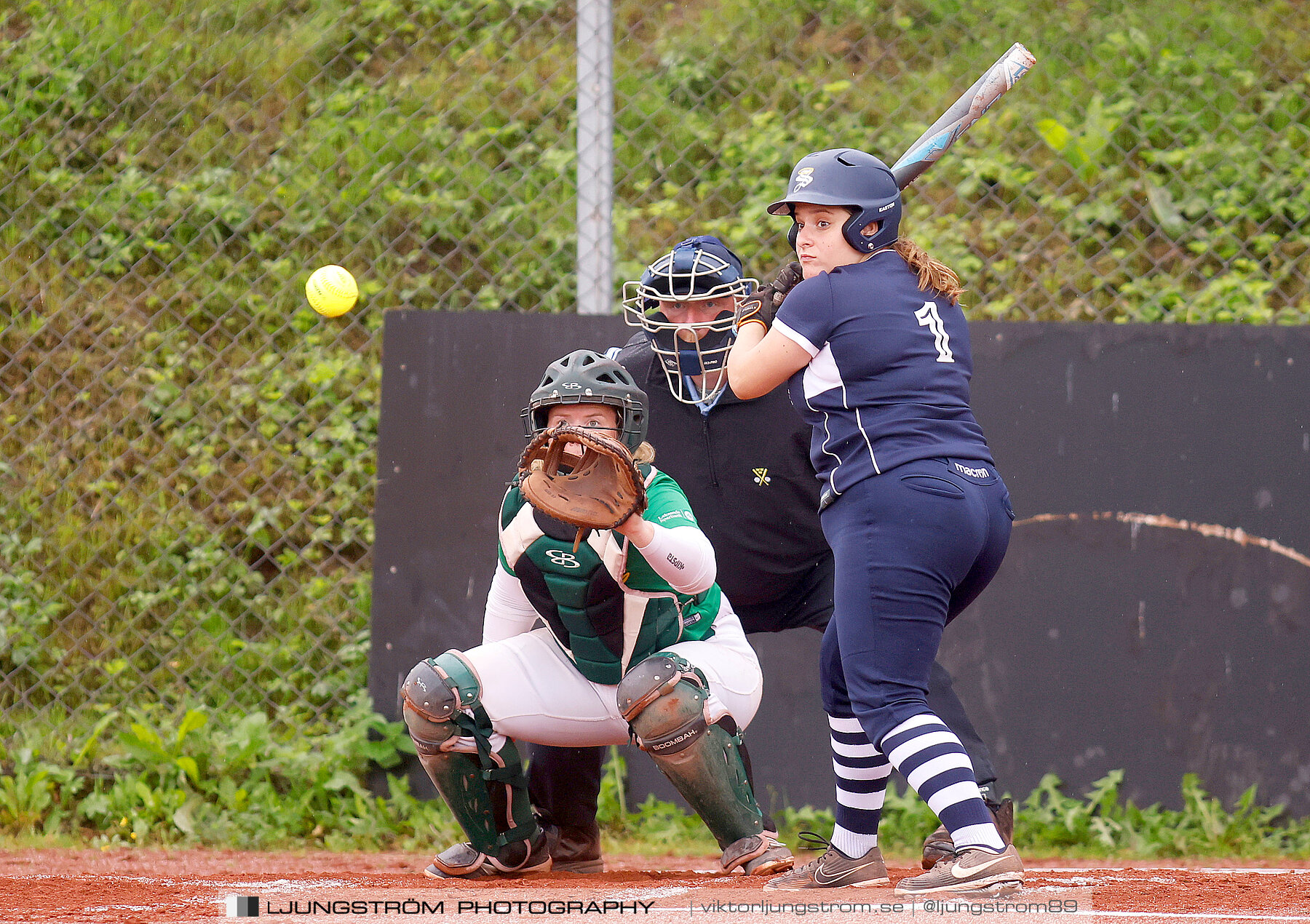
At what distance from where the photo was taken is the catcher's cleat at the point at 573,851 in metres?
3.75

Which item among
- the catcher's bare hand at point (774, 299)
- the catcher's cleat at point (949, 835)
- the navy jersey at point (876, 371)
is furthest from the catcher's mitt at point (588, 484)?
the catcher's cleat at point (949, 835)

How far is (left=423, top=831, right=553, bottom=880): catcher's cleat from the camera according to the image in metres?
3.55

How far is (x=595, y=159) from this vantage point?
5.00 meters

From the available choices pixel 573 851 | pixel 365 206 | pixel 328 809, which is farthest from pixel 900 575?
pixel 365 206

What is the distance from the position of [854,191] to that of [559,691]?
1.46 m

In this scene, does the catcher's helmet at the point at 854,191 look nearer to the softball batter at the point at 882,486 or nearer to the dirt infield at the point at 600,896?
the softball batter at the point at 882,486

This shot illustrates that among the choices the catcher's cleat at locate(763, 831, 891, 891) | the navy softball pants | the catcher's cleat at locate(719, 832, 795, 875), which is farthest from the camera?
the catcher's cleat at locate(719, 832, 795, 875)

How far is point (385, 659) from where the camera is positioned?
4.94m

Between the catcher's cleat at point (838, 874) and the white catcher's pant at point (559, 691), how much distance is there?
1.34 ft

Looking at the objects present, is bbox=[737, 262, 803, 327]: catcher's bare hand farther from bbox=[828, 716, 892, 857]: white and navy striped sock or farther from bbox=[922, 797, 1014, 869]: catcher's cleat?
bbox=[922, 797, 1014, 869]: catcher's cleat

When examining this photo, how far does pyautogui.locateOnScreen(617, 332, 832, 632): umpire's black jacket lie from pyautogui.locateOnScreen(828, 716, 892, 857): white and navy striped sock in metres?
0.64

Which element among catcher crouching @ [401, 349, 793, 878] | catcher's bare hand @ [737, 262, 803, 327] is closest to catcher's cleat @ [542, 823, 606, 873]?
catcher crouching @ [401, 349, 793, 878]

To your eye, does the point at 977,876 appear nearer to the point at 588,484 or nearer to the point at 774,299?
the point at 588,484

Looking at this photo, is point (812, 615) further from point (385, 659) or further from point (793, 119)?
Answer: point (793, 119)
